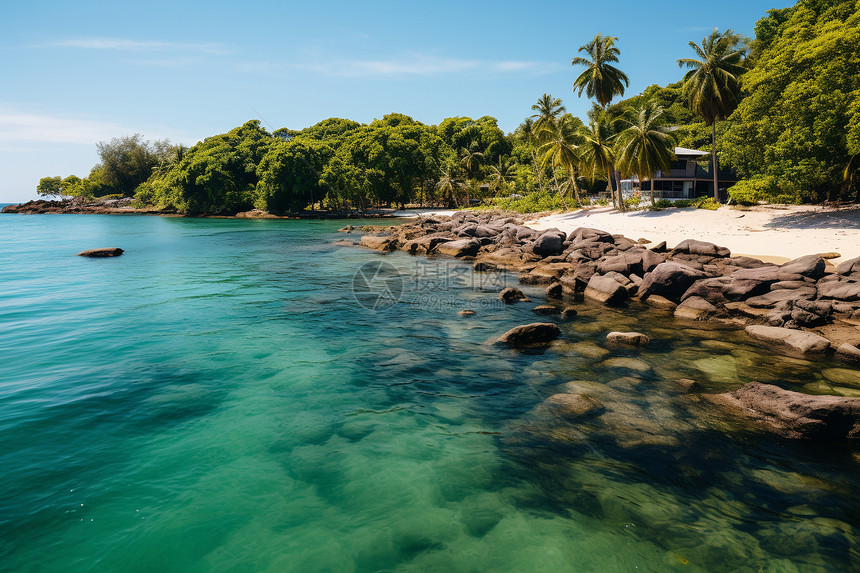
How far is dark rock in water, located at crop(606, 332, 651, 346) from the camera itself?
11.0 metres

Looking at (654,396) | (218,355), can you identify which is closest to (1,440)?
(218,355)

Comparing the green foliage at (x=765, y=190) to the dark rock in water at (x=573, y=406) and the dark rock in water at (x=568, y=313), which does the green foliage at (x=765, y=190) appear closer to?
the dark rock in water at (x=568, y=313)

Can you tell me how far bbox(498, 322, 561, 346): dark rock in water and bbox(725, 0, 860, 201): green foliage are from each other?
17628 millimetres

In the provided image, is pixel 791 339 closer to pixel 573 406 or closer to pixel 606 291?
pixel 606 291

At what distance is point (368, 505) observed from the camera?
5398 mm

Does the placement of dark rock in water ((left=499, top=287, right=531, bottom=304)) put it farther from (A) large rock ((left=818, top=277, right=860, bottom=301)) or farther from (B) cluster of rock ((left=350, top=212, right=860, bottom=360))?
(A) large rock ((left=818, top=277, right=860, bottom=301))

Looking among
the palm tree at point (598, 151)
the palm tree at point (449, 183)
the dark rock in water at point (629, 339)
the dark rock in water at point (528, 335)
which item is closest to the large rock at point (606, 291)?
the dark rock in water at point (629, 339)

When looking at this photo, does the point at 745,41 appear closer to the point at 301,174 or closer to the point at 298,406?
the point at 301,174

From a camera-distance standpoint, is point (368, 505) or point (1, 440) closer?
point (368, 505)

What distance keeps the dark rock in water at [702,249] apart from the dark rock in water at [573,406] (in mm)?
15175

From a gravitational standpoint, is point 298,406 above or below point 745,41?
below

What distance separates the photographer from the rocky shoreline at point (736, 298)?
23.2 ft

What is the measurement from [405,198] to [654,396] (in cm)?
8063

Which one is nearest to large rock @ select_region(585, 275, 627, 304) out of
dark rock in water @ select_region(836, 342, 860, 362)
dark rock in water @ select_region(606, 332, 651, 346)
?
dark rock in water @ select_region(606, 332, 651, 346)
